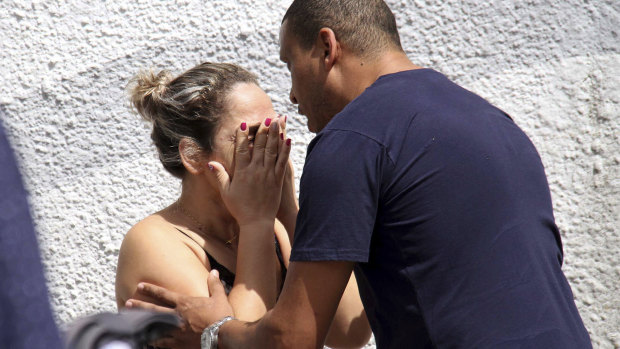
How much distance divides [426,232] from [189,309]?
2.49 feet

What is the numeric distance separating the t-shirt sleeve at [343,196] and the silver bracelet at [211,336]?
430 millimetres

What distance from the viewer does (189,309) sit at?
197 centimetres

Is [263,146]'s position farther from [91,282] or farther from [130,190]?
[91,282]

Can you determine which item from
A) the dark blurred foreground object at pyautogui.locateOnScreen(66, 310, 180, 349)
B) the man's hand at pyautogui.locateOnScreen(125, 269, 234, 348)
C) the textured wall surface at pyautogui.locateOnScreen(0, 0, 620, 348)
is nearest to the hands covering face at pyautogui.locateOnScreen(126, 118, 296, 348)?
the man's hand at pyautogui.locateOnScreen(125, 269, 234, 348)

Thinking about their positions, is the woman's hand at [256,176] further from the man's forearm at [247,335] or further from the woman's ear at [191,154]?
the man's forearm at [247,335]

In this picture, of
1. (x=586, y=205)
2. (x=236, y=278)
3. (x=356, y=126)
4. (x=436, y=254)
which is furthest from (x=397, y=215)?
(x=586, y=205)

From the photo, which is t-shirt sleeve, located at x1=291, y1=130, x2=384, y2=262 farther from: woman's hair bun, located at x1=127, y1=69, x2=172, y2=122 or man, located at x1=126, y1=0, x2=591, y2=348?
woman's hair bun, located at x1=127, y1=69, x2=172, y2=122

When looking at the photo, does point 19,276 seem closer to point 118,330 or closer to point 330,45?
point 118,330

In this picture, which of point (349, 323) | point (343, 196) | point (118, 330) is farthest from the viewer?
point (349, 323)

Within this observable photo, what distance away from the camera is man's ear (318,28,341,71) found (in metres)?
1.96

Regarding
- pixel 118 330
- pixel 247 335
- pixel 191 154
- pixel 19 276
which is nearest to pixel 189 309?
pixel 247 335

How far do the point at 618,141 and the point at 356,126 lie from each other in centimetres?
193

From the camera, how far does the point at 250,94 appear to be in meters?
2.34

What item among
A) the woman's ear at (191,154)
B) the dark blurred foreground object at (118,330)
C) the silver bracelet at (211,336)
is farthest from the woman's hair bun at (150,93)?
the dark blurred foreground object at (118,330)
